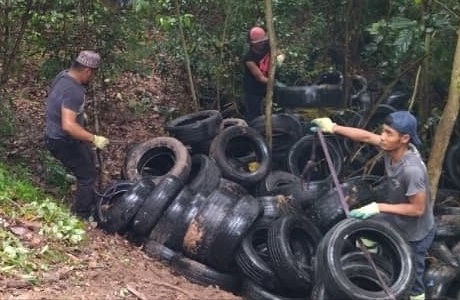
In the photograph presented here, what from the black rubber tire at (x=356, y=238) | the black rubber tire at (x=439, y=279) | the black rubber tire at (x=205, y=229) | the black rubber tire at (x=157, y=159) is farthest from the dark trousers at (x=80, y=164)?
the black rubber tire at (x=439, y=279)

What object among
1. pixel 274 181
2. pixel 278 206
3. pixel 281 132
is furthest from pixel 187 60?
pixel 278 206

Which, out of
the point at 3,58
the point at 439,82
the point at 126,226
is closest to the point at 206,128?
the point at 126,226

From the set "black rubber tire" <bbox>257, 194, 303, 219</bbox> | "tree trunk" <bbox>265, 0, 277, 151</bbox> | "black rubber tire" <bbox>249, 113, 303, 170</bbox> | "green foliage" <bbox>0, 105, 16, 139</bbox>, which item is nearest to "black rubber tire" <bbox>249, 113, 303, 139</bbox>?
"black rubber tire" <bbox>249, 113, 303, 170</bbox>

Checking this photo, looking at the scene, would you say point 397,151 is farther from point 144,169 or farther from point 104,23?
point 104,23

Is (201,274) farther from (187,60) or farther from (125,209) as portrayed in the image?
(187,60)

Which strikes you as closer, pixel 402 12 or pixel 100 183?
pixel 100 183

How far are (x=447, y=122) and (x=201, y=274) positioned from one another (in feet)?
9.93

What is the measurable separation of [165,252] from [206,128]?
7.97ft

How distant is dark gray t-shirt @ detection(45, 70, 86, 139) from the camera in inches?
263

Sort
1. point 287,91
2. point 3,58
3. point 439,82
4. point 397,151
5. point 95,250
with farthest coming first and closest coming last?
point 287,91 < point 439,82 < point 3,58 < point 95,250 < point 397,151

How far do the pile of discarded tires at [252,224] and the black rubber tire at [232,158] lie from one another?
1 cm

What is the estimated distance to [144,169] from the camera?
8.42m

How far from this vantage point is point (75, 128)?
6.67 metres

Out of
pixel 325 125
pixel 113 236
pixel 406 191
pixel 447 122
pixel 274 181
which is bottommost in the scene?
pixel 113 236
